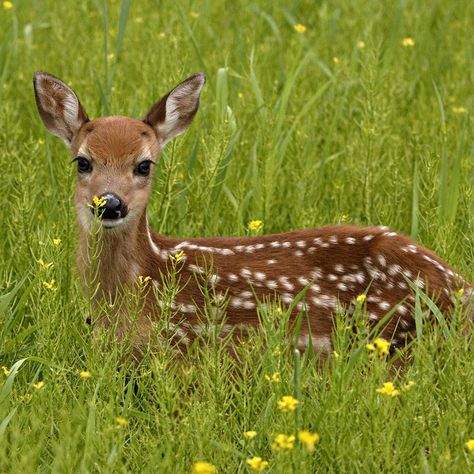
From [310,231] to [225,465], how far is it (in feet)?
5.22

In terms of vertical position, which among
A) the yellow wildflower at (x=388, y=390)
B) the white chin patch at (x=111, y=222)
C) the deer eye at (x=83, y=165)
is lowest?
the yellow wildflower at (x=388, y=390)

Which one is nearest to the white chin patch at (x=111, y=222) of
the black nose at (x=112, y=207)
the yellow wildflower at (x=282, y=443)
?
the black nose at (x=112, y=207)

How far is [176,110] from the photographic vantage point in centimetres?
564

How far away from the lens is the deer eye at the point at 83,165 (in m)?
5.25

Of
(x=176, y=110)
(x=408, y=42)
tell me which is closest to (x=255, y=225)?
(x=176, y=110)

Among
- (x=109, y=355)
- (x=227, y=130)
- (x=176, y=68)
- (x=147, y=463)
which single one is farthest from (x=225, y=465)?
(x=176, y=68)

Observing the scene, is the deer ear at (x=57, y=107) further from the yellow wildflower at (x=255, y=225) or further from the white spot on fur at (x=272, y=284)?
the white spot on fur at (x=272, y=284)

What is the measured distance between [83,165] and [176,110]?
1.93ft

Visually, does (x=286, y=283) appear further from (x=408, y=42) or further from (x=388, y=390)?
(x=408, y=42)

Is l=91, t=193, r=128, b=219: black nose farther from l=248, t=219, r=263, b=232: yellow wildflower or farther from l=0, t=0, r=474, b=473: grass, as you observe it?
l=248, t=219, r=263, b=232: yellow wildflower

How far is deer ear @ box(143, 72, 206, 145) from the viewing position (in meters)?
5.56

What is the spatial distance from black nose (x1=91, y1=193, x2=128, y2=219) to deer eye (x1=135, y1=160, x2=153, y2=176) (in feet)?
1.05

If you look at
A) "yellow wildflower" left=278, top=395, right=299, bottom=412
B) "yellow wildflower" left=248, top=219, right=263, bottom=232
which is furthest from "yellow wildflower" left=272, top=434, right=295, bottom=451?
"yellow wildflower" left=248, top=219, right=263, bottom=232

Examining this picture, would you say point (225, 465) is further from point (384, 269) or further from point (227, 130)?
point (227, 130)
